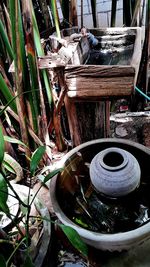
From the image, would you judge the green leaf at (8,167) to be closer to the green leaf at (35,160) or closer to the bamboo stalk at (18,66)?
the bamboo stalk at (18,66)

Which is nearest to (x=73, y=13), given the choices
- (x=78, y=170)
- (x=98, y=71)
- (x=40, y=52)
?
(x=40, y=52)

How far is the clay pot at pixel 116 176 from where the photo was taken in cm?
117

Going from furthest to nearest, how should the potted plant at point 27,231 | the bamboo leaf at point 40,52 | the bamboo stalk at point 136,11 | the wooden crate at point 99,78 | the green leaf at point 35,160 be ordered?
the bamboo stalk at point 136,11
the bamboo leaf at point 40,52
the wooden crate at point 99,78
the green leaf at point 35,160
the potted plant at point 27,231

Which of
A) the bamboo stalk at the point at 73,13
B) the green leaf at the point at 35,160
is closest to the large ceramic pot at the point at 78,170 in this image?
the green leaf at the point at 35,160

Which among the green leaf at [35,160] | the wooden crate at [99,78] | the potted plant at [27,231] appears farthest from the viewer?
the wooden crate at [99,78]

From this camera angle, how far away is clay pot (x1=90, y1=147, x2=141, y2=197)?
3.85ft

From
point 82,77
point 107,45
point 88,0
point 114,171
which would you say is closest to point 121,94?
point 82,77

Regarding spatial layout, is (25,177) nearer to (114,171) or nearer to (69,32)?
(114,171)

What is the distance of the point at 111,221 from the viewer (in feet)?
4.39

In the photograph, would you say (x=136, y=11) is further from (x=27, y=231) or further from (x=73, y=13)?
(x=27, y=231)

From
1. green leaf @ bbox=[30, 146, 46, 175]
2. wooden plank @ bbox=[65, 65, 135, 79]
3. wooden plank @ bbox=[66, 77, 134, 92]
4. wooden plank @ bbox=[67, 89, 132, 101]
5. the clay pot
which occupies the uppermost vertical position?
wooden plank @ bbox=[65, 65, 135, 79]

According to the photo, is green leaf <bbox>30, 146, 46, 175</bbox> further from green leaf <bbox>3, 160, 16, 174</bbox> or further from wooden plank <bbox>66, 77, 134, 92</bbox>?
green leaf <bbox>3, 160, 16, 174</bbox>

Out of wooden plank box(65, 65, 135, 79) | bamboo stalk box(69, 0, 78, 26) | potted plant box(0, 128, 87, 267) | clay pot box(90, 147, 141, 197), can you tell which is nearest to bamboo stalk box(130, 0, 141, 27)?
bamboo stalk box(69, 0, 78, 26)

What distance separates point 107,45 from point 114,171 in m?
0.84
